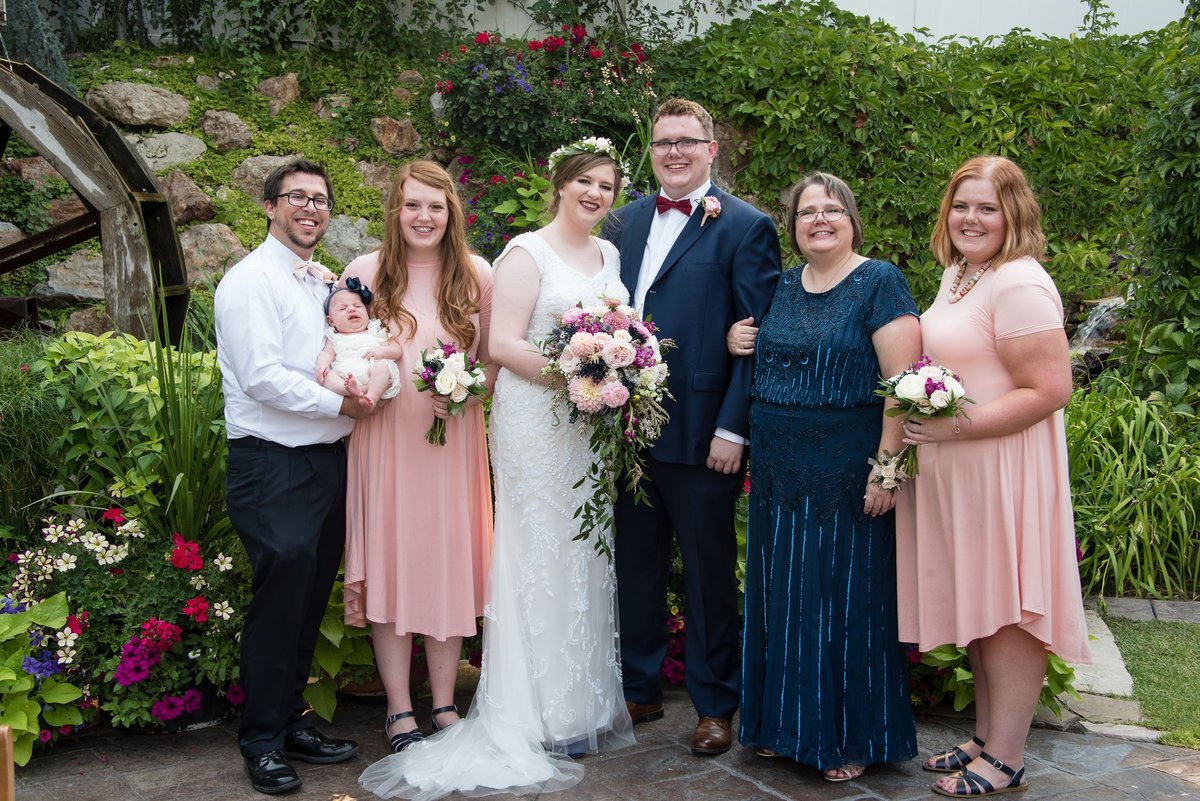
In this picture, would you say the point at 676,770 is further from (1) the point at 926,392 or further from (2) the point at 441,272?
(2) the point at 441,272

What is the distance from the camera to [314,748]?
3945mm

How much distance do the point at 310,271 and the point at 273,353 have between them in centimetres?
41

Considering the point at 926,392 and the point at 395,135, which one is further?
the point at 395,135

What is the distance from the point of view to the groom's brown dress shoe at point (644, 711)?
4.33m

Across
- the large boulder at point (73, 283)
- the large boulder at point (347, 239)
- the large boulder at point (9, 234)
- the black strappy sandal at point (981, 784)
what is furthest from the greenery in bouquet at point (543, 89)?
the black strappy sandal at point (981, 784)

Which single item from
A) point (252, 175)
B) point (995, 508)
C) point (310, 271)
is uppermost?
point (252, 175)

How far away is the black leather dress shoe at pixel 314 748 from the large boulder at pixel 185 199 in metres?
6.01

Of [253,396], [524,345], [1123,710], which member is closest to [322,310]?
[253,396]

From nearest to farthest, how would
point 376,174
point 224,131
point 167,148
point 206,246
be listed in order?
1. point 206,246
2. point 167,148
3. point 224,131
4. point 376,174

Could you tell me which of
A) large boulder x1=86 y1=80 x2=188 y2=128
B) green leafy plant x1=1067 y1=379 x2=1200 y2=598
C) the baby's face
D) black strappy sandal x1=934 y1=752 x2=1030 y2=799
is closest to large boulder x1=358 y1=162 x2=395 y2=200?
large boulder x1=86 y1=80 x2=188 y2=128

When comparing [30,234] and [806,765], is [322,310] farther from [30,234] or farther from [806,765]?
[30,234]

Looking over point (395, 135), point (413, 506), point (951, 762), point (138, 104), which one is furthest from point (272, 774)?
point (138, 104)

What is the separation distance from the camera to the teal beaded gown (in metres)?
3.64

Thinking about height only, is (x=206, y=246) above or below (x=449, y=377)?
above
